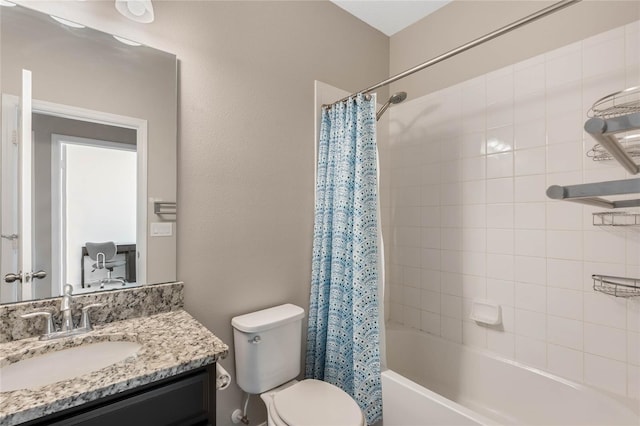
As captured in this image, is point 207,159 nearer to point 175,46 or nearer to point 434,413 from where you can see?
point 175,46

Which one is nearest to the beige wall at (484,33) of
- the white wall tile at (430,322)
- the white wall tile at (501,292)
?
the white wall tile at (501,292)

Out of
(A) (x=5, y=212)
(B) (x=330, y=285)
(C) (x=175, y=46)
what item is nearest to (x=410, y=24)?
(C) (x=175, y=46)

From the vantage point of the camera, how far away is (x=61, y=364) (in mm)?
1012

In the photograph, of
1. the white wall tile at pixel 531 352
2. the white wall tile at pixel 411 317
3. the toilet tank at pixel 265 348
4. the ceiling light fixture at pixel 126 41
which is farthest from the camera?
the white wall tile at pixel 411 317

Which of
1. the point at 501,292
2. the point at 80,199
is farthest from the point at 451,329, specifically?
the point at 80,199

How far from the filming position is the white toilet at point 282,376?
1315mm

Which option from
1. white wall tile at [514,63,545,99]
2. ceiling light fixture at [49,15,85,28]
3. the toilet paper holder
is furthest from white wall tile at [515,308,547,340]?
ceiling light fixture at [49,15,85,28]

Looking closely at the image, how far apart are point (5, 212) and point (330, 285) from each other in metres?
1.43

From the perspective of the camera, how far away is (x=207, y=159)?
1509 mm

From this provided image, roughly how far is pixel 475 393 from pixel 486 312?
0.49m

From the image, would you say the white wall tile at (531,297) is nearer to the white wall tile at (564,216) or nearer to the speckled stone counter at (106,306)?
the white wall tile at (564,216)

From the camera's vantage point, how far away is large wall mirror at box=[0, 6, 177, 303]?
1078mm

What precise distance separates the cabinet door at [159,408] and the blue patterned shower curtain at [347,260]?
85cm

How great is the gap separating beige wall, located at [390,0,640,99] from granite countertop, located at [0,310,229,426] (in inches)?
84.1
